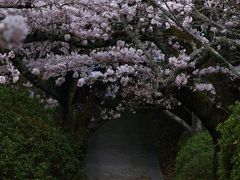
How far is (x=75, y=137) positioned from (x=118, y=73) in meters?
1.80

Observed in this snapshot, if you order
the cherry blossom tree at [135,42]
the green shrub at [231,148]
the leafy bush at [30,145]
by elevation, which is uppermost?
the cherry blossom tree at [135,42]

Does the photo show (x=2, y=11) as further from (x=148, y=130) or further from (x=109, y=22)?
(x=148, y=130)

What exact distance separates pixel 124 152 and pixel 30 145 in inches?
200

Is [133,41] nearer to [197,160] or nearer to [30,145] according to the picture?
[30,145]

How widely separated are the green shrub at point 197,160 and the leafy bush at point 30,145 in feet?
5.28

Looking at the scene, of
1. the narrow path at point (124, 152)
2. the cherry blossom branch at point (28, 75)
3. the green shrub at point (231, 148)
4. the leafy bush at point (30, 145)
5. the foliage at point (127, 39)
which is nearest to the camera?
the green shrub at point (231, 148)

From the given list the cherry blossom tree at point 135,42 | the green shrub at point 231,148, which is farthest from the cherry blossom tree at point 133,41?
the green shrub at point 231,148

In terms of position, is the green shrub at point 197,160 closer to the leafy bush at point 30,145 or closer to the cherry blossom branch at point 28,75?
the leafy bush at point 30,145

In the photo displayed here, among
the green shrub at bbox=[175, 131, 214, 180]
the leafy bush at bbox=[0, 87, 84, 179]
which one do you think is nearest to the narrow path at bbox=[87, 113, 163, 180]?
the green shrub at bbox=[175, 131, 214, 180]

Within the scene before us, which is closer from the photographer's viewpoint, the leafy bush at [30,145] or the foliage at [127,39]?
the foliage at [127,39]

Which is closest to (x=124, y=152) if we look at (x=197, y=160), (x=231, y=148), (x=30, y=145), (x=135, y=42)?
(x=197, y=160)

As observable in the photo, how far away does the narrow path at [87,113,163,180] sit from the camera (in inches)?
361

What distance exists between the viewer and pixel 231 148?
3621 mm

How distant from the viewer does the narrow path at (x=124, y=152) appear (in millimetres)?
9172
